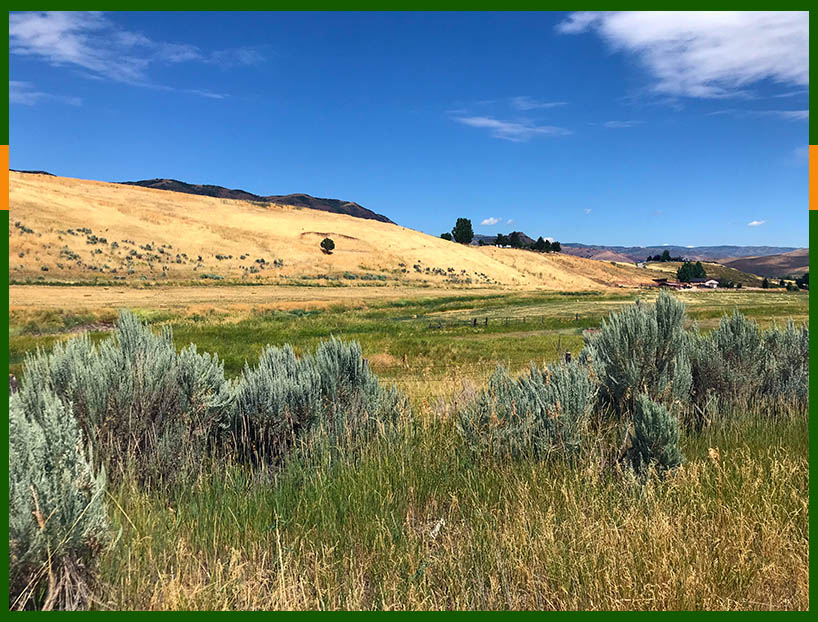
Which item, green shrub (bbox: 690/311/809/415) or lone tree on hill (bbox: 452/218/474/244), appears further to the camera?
lone tree on hill (bbox: 452/218/474/244)

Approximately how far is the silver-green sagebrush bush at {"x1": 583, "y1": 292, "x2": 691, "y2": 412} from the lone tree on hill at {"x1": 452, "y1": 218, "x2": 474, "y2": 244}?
465 ft

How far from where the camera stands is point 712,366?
7.25 m

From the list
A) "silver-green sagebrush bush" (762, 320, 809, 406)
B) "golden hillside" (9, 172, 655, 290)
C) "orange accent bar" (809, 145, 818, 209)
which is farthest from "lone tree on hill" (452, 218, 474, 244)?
"orange accent bar" (809, 145, 818, 209)

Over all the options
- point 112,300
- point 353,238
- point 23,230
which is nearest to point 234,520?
point 112,300

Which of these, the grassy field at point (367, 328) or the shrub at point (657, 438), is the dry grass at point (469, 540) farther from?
the grassy field at point (367, 328)

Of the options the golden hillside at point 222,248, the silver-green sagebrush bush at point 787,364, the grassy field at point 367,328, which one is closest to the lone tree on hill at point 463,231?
the golden hillside at point 222,248

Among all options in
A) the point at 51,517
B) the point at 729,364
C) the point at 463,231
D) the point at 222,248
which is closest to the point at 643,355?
the point at 729,364

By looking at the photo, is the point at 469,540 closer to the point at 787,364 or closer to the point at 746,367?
the point at 746,367

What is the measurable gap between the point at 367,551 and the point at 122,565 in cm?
141

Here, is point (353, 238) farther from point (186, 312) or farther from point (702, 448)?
point (702, 448)

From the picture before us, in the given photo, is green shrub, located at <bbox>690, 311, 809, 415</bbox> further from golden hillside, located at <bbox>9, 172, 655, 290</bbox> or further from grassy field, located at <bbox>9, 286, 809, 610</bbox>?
golden hillside, located at <bbox>9, 172, 655, 290</bbox>

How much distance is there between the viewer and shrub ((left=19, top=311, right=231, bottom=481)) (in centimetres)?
472

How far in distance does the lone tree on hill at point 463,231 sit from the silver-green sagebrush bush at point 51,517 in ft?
477

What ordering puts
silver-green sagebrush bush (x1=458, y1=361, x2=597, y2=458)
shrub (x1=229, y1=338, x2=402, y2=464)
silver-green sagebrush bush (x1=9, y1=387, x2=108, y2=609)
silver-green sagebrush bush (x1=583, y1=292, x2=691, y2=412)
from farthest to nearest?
silver-green sagebrush bush (x1=583, y1=292, x2=691, y2=412) < shrub (x1=229, y1=338, x2=402, y2=464) < silver-green sagebrush bush (x1=458, y1=361, x2=597, y2=458) < silver-green sagebrush bush (x1=9, y1=387, x2=108, y2=609)
